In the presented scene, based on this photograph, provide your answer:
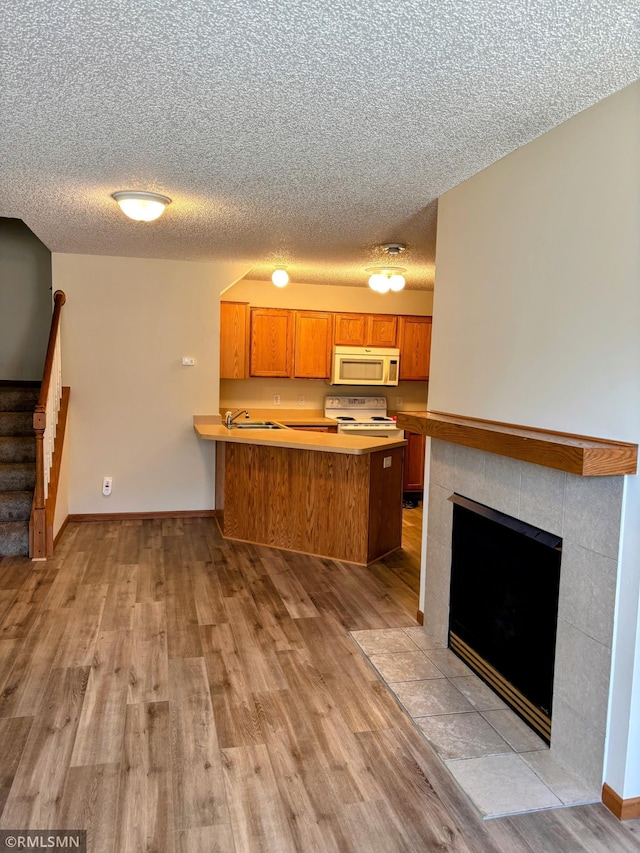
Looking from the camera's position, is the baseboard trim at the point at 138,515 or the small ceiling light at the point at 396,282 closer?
the small ceiling light at the point at 396,282

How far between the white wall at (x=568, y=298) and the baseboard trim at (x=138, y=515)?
139 inches

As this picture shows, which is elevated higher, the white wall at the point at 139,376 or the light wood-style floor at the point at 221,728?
the white wall at the point at 139,376

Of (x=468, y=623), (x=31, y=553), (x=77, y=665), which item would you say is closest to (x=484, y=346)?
(x=468, y=623)

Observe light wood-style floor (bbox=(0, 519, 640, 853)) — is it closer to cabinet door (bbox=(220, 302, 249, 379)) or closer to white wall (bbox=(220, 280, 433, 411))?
cabinet door (bbox=(220, 302, 249, 379))

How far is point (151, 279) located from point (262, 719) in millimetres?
4309

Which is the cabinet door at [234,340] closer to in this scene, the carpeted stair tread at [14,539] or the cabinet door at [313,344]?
the cabinet door at [313,344]

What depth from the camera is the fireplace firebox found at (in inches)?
103

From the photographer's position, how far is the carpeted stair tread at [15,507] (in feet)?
16.2

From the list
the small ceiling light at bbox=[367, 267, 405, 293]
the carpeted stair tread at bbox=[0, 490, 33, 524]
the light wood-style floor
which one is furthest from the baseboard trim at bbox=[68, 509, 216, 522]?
the small ceiling light at bbox=[367, 267, 405, 293]

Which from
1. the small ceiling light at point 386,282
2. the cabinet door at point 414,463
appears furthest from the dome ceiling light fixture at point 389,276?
the cabinet door at point 414,463

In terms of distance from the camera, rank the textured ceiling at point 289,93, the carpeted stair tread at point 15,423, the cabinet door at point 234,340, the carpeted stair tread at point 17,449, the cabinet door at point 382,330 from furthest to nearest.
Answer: the cabinet door at point 382,330, the cabinet door at point 234,340, the carpeted stair tread at point 15,423, the carpeted stair tread at point 17,449, the textured ceiling at point 289,93

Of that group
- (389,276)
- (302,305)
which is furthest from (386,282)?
(302,305)

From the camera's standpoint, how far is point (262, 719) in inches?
107

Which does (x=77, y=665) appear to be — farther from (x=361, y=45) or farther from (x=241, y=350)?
(x=241, y=350)
